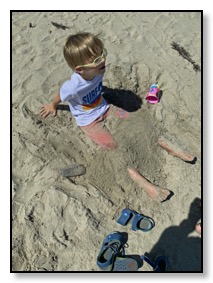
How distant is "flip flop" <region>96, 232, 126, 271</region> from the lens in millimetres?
2787

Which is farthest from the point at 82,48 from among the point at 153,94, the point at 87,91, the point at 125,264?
the point at 125,264

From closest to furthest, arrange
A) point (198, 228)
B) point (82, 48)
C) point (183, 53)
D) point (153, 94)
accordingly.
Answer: point (82, 48), point (198, 228), point (153, 94), point (183, 53)

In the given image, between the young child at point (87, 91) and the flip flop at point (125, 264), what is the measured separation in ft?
3.21

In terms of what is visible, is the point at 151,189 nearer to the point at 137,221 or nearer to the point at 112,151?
the point at 137,221

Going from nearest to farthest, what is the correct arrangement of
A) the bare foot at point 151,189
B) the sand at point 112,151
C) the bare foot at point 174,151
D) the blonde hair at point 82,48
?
1. the blonde hair at point 82,48
2. the sand at point 112,151
3. the bare foot at point 151,189
4. the bare foot at point 174,151

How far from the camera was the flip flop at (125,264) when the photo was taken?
2775mm

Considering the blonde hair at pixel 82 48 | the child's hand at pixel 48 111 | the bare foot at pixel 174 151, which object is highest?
the blonde hair at pixel 82 48

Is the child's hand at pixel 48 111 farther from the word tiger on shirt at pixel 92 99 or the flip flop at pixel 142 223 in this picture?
the flip flop at pixel 142 223

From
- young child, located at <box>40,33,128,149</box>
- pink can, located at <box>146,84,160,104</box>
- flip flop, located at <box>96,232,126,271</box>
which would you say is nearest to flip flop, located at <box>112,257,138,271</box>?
flip flop, located at <box>96,232,126,271</box>

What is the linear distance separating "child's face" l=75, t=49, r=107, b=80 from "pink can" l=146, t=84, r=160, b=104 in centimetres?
84

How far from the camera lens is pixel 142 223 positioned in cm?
299

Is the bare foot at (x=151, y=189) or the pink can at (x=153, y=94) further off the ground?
the pink can at (x=153, y=94)

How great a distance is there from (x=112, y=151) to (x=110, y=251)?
0.88m

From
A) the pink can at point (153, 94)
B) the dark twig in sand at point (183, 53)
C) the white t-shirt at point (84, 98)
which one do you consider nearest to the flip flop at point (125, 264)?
the white t-shirt at point (84, 98)
